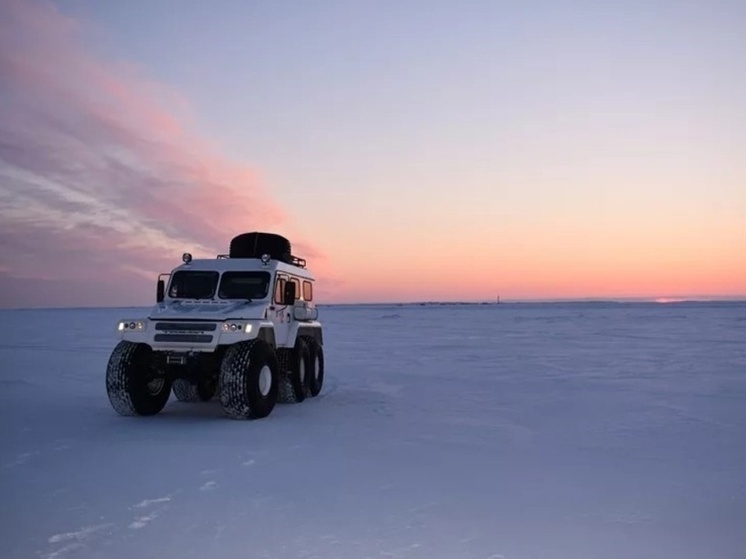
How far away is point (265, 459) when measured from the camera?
741 centimetres

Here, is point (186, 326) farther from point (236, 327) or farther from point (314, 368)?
point (314, 368)

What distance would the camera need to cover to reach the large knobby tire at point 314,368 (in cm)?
1248

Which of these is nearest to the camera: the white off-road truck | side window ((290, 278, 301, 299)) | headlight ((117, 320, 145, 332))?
the white off-road truck

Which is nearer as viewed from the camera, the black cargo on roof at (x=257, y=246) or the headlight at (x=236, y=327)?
the headlight at (x=236, y=327)

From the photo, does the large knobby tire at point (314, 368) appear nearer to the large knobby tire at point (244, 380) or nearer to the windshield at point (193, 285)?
the windshield at point (193, 285)

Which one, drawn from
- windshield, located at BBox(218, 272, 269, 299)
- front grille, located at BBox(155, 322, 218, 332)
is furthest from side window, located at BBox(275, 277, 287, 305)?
front grille, located at BBox(155, 322, 218, 332)

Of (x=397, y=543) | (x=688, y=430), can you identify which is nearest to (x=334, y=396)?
(x=688, y=430)

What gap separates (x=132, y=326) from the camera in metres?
9.82

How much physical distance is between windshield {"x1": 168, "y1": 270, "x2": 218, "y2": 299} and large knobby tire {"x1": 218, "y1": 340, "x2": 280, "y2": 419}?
5.98 ft

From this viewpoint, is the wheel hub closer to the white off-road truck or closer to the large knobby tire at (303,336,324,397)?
the white off-road truck

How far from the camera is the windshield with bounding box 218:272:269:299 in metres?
11.1

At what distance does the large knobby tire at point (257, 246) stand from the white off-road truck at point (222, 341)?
2 centimetres

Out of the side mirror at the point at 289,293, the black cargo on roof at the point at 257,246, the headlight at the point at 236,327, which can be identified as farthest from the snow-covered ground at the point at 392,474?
the black cargo on roof at the point at 257,246

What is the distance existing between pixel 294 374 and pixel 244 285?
190cm
